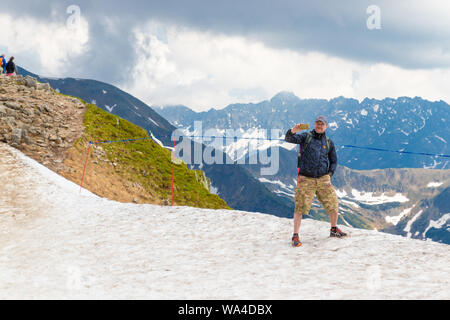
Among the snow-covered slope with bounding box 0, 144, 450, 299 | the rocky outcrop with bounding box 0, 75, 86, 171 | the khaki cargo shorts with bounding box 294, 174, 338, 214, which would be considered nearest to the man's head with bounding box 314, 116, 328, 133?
the khaki cargo shorts with bounding box 294, 174, 338, 214

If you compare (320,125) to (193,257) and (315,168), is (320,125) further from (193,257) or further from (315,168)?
(193,257)

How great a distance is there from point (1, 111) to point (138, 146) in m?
12.5

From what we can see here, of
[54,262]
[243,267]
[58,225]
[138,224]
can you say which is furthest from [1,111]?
[243,267]

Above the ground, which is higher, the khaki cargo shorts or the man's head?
the man's head

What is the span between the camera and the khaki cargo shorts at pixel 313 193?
12.6 metres

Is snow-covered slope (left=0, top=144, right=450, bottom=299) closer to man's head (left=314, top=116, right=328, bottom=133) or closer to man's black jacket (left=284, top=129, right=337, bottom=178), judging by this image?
man's black jacket (left=284, top=129, right=337, bottom=178)

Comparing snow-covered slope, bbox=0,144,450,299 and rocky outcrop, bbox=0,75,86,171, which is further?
rocky outcrop, bbox=0,75,86,171

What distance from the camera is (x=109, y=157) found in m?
31.6

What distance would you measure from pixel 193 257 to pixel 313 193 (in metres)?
4.55

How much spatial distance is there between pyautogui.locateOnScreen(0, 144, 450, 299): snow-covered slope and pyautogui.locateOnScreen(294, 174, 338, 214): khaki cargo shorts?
139cm

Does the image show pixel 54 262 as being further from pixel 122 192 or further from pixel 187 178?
pixel 187 178

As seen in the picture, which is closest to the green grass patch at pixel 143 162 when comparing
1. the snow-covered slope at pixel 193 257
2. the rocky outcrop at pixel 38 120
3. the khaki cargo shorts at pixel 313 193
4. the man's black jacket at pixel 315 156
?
the rocky outcrop at pixel 38 120

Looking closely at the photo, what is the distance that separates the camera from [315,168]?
12.6m

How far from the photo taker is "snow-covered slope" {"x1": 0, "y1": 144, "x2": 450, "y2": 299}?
31.3 ft
